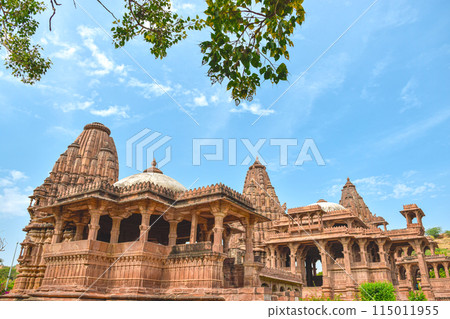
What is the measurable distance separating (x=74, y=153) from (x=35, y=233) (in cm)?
1334

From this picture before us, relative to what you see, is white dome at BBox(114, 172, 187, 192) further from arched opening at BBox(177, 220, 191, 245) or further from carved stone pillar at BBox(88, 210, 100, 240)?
arched opening at BBox(177, 220, 191, 245)

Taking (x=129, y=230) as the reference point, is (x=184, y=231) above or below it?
above

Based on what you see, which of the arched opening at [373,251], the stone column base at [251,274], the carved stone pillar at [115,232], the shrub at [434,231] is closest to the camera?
the stone column base at [251,274]

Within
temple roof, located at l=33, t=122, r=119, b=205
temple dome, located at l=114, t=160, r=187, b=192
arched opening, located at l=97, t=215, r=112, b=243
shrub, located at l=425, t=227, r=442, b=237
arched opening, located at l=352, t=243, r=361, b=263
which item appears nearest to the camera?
temple dome, located at l=114, t=160, r=187, b=192

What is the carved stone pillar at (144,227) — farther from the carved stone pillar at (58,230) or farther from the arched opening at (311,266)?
the arched opening at (311,266)

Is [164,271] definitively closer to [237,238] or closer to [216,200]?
[216,200]

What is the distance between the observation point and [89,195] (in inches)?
659

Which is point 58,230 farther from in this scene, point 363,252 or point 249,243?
point 363,252


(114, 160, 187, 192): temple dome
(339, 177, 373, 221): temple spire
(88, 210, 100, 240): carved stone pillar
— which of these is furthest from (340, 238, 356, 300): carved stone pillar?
(339, 177, 373, 221): temple spire

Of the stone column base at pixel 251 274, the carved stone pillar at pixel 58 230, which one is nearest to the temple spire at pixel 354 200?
the stone column base at pixel 251 274

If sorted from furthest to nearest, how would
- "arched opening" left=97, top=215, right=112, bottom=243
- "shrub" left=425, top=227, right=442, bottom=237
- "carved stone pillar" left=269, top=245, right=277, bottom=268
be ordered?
"shrub" left=425, top=227, right=442, bottom=237, "carved stone pillar" left=269, top=245, right=277, bottom=268, "arched opening" left=97, top=215, right=112, bottom=243

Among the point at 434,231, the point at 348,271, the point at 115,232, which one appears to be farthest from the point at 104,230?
the point at 434,231
